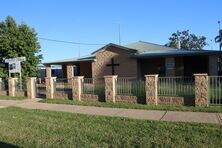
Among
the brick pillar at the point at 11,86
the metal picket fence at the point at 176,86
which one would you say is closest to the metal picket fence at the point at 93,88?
the metal picket fence at the point at 176,86

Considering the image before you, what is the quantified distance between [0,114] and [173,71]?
15.2 meters

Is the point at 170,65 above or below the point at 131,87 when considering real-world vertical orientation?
above

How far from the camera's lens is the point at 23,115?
11.2 meters

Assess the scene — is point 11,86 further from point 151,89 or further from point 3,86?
point 151,89

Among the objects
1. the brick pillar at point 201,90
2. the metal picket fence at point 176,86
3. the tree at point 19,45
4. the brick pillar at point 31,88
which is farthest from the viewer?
the tree at point 19,45

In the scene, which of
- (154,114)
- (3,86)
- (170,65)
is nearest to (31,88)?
(3,86)

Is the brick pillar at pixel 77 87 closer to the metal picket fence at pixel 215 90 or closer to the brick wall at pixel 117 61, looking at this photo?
the metal picket fence at pixel 215 90

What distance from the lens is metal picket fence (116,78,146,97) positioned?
42.8 feet

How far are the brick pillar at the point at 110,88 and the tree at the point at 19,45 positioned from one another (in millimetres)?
11527

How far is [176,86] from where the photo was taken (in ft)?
40.3

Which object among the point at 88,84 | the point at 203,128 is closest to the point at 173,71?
the point at 88,84

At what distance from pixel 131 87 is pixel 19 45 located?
41.7ft

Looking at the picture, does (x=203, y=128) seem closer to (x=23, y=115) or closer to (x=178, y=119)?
(x=178, y=119)

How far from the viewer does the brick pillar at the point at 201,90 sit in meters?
11.3
